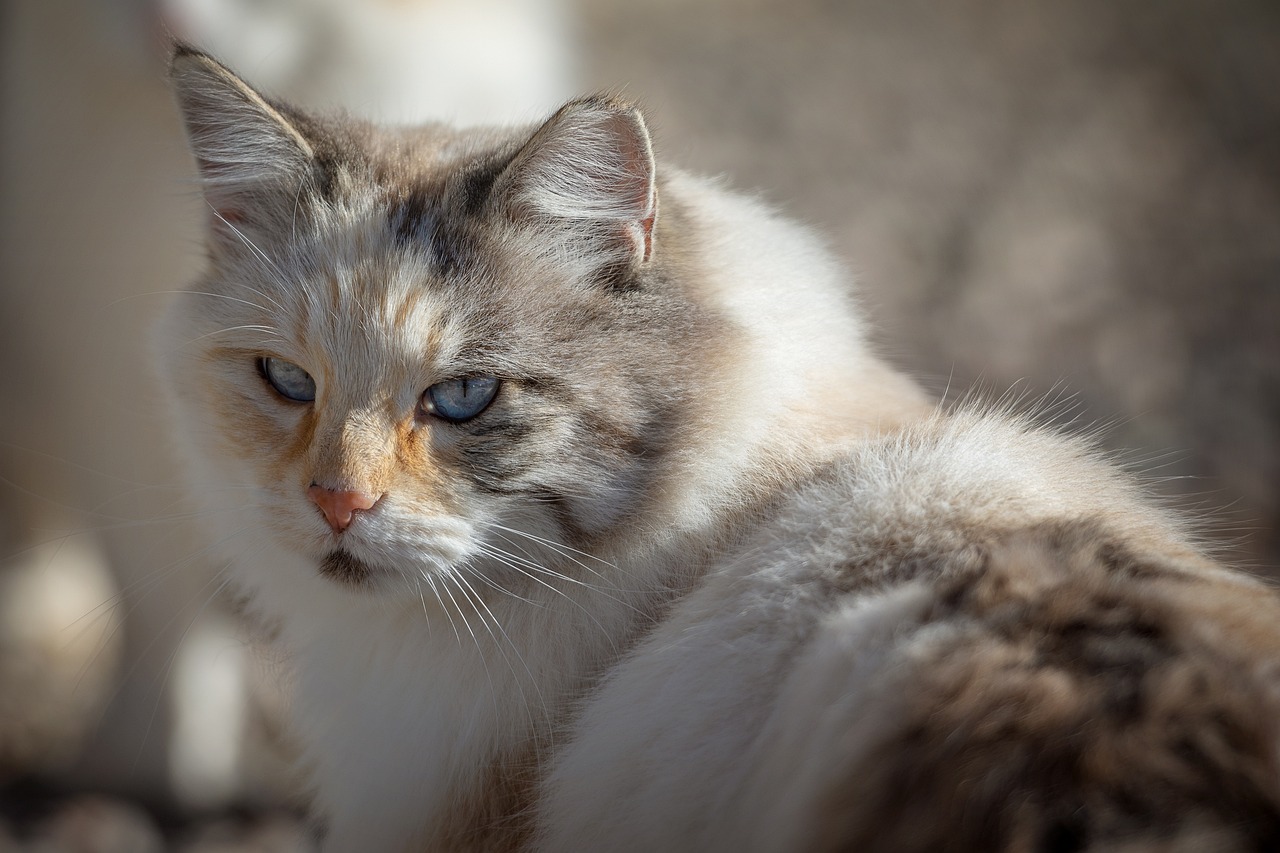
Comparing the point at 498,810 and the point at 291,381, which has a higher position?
the point at 291,381

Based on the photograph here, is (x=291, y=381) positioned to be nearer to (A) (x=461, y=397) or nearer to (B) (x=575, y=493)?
(A) (x=461, y=397)

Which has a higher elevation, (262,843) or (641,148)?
(641,148)

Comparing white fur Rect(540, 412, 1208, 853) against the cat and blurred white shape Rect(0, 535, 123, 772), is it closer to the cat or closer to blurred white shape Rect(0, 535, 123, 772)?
the cat

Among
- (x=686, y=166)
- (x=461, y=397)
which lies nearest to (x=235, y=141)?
(x=461, y=397)

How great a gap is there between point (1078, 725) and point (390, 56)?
6.37ft

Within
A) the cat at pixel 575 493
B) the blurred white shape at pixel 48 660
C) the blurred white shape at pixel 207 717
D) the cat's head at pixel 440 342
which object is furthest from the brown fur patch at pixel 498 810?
the blurred white shape at pixel 48 660

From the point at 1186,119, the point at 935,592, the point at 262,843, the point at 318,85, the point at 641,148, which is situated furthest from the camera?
the point at 1186,119

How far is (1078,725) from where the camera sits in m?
0.76

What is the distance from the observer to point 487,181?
1.15 m

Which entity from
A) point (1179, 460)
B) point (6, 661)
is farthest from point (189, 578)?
point (1179, 460)

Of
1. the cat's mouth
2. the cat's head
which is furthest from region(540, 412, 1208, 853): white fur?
the cat's mouth

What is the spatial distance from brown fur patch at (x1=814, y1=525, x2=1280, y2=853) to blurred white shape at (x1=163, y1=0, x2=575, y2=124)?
5.34 feet

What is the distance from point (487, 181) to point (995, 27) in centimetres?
213

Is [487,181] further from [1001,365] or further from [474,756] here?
[1001,365]
